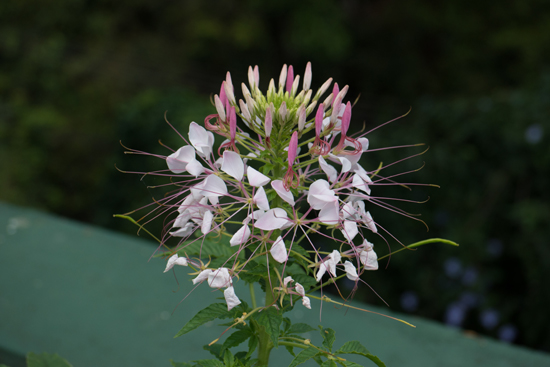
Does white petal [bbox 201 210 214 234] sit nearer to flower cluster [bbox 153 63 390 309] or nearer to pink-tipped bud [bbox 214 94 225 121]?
flower cluster [bbox 153 63 390 309]

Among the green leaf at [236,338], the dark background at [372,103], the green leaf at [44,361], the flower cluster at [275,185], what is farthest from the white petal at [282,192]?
the dark background at [372,103]

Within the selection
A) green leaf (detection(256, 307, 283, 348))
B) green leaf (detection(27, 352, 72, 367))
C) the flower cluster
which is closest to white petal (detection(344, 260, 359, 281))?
the flower cluster

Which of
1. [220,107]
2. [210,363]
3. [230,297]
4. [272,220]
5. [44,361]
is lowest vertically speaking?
[44,361]

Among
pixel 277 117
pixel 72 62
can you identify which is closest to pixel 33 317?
pixel 277 117

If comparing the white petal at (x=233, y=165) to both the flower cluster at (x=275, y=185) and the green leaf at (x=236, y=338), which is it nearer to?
the flower cluster at (x=275, y=185)

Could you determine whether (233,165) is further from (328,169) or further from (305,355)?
(305,355)

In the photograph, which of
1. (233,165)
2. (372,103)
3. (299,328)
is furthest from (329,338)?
(372,103)
